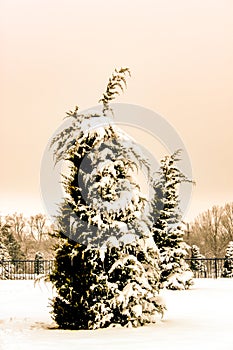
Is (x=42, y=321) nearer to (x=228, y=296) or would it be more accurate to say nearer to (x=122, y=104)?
(x=122, y=104)

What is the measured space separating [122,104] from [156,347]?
486 cm

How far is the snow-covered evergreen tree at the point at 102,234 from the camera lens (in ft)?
34.0

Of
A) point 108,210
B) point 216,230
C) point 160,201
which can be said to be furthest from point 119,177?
point 216,230

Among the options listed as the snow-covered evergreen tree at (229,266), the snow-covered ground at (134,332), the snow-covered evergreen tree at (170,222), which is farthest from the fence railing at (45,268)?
the snow-covered ground at (134,332)

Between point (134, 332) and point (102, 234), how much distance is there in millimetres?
1828

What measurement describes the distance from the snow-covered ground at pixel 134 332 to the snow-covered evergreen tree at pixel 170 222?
5.61 meters

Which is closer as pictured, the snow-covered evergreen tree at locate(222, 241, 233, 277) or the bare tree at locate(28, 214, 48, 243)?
the snow-covered evergreen tree at locate(222, 241, 233, 277)

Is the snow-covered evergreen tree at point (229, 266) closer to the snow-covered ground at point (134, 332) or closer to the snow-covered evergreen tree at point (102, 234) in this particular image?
the snow-covered ground at point (134, 332)

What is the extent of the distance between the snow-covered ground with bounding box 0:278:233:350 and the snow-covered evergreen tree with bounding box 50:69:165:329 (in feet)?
1.44

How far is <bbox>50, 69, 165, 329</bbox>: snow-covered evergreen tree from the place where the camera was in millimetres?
10367

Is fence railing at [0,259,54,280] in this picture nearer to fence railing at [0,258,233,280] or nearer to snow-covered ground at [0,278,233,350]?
fence railing at [0,258,233,280]

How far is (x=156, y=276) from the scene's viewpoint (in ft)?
36.0

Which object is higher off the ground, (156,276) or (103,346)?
(156,276)

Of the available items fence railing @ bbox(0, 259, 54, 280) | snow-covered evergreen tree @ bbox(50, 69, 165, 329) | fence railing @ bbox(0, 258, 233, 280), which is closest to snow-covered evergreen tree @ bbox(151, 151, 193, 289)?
fence railing @ bbox(0, 258, 233, 280)
